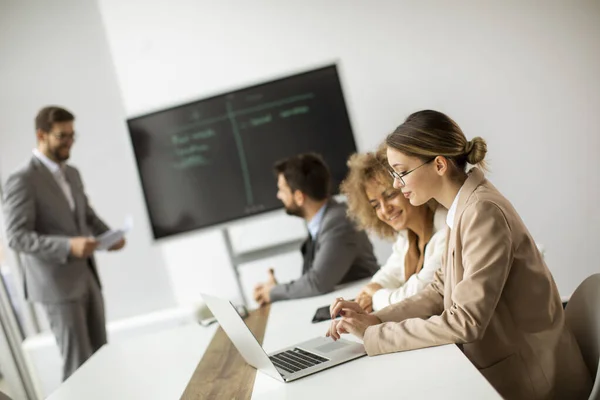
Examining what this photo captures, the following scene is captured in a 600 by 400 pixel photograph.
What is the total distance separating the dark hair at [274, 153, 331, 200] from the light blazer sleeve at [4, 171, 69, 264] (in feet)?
3.86

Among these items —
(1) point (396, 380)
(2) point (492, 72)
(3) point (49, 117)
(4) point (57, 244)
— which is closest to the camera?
(1) point (396, 380)

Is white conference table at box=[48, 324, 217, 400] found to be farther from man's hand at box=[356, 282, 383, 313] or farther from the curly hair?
the curly hair

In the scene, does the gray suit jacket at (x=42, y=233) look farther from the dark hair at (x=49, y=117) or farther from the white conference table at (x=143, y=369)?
the white conference table at (x=143, y=369)

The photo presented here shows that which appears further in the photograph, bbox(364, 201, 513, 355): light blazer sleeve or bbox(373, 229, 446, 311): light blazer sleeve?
bbox(373, 229, 446, 311): light blazer sleeve

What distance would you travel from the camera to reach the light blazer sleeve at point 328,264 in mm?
2631

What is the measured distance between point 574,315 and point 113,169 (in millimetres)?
3567

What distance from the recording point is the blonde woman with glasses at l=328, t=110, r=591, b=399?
1.39 meters

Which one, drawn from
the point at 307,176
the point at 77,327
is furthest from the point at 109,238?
the point at 307,176

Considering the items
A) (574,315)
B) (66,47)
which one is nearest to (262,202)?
(66,47)

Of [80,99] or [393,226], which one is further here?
[80,99]

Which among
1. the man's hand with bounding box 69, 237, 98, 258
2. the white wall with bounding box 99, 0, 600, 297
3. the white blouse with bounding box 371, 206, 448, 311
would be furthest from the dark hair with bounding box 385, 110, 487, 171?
the white wall with bounding box 99, 0, 600, 297

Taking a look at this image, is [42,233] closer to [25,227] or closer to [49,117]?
[25,227]

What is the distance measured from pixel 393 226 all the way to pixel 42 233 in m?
2.07

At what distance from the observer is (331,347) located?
5.46 feet
